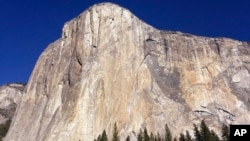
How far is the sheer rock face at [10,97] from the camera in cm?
9694

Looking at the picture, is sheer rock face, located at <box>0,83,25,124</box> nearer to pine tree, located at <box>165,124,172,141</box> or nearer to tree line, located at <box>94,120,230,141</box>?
tree line, located at <box>94,120,230,141</box>

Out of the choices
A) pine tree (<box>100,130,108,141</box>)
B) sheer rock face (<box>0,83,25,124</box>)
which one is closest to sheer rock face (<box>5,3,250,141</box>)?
pine tree (<box>100,130,108,141</box>)

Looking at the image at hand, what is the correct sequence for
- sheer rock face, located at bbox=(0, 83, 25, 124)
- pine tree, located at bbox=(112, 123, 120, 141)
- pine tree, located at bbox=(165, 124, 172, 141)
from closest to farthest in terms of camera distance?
1. pine tree, located at bbox=(112, 123, 120, 141)
2. pine tree, located at bbox=(165, 124, 172, 141)
3. sheer rock face, located at bbox=(0, 83, 25, 124)

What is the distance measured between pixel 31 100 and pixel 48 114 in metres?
11.7

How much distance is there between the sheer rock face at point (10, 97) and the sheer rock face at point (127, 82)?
81.3 ft

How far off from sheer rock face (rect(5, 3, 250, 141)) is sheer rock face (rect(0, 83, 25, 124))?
2479 cm

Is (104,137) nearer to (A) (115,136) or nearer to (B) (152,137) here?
(A) (115,136)

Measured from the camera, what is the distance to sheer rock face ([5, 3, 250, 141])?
56906mm

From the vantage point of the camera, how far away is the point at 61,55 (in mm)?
70312

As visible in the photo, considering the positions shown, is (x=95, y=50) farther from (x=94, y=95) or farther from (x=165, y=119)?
(x=165, y=119)

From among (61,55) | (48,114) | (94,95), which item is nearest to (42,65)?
(61,55)

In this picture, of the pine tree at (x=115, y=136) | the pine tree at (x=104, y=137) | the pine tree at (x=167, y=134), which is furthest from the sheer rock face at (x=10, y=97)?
the pine tree at (x=167, y=134)

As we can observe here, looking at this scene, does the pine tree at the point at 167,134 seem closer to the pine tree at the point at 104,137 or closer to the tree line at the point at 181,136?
the tree line at the point at 181,136

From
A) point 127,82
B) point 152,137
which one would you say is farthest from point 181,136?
point 127,82
